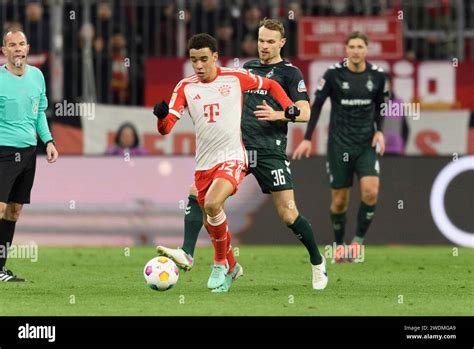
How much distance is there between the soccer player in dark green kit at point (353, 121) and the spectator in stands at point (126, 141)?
155 inches

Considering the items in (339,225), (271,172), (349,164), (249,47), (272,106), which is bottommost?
(339,225)

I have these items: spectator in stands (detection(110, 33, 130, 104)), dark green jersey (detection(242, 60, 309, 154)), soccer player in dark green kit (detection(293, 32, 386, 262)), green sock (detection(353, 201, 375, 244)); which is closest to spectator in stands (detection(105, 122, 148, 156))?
spectator in stands (detection(110, 33, 130, 104))

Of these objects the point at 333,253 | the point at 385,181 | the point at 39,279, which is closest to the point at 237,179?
the point at 39,279

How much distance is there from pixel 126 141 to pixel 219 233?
23.9 feet

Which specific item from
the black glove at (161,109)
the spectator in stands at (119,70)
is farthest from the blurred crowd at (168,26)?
the black glove at (161,109)

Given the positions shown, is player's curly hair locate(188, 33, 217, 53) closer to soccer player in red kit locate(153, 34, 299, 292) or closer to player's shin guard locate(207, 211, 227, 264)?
soccer player in red kit locate(153, 34, 299, 292)

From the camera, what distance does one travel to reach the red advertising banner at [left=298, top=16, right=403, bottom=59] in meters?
20.2

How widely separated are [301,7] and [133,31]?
8.61 feet

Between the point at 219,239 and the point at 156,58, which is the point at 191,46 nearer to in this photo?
the point at 219,239

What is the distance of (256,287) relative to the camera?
41.0 feet

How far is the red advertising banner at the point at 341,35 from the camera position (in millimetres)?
20234

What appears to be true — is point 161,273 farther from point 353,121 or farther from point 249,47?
point 249,47

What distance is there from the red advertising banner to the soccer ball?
920 cm

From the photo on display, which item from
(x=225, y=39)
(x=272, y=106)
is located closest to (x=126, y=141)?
(x=225, y=39)
